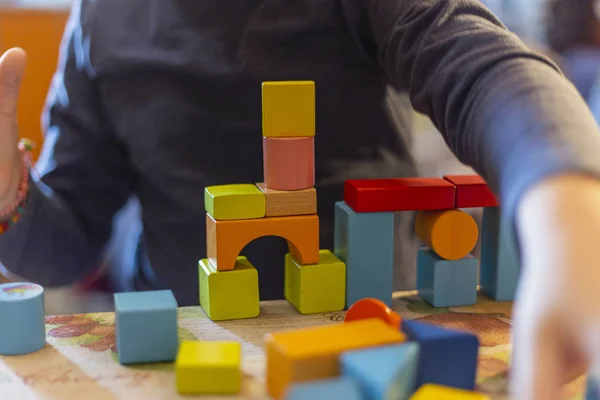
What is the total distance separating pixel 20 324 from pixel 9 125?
0.69ft

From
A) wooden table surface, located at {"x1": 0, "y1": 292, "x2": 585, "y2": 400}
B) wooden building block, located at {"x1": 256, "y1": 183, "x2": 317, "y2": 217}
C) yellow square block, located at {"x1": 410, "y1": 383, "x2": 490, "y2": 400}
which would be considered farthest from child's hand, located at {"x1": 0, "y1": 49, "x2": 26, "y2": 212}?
yellow square block, located at {"x1": 410, "y1": 383, "x2": 490, "y2": 400}

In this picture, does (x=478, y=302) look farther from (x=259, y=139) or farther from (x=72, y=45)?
(x=72, y=45)

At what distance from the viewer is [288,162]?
0.61m

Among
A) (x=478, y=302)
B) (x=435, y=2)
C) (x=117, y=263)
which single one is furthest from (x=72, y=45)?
(x=478, y=302)

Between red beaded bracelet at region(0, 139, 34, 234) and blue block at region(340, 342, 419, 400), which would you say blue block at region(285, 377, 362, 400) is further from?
red beaded bracelet at region(0, 139, 34, 234)

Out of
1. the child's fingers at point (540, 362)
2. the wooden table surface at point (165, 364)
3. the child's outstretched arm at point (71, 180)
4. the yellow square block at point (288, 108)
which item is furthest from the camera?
the child's outstretched arm at point (71, 180)

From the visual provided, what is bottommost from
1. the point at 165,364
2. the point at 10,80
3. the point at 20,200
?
the point at 165,364

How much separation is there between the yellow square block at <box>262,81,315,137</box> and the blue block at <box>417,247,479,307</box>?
175mm

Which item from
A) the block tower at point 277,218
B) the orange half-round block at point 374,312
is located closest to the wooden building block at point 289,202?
the block tower at point 277,218

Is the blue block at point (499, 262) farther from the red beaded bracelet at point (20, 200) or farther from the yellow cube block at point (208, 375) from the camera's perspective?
the red beaded bracelet at point (20, 200)

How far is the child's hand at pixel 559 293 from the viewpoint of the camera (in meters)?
0.37

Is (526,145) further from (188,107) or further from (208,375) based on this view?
(188,107)

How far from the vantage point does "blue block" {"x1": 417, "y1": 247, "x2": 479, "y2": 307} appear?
63 cm

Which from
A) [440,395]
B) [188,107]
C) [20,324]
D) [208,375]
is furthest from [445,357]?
[188,107]
